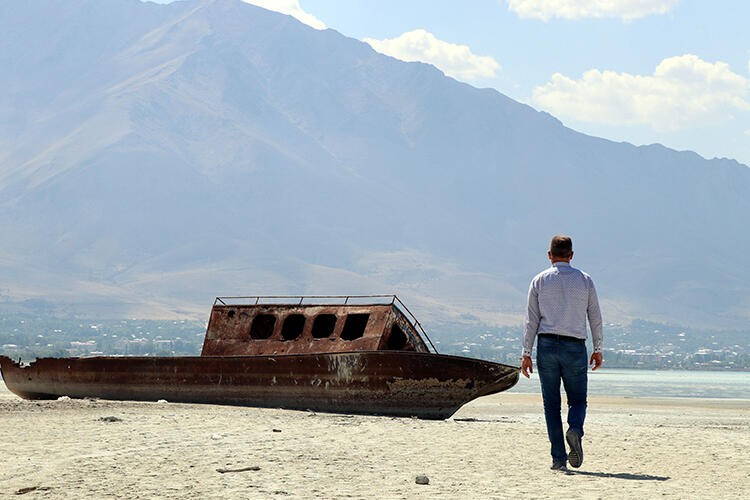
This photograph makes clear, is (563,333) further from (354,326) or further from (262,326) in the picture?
(262,326)

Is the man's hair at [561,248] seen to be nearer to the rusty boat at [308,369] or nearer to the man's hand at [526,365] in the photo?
the man's hand at [526,365]

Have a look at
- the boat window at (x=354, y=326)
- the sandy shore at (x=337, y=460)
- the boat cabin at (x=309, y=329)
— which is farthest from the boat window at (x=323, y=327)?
the sandy shore at (x=337, y=460)

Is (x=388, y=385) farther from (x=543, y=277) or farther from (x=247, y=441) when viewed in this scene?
(x=543, y=277)

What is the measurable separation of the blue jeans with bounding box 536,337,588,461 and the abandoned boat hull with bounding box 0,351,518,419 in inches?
427

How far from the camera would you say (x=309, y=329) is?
1009 inches

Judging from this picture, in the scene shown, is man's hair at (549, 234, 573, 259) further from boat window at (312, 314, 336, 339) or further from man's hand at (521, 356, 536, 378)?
boat window at (312, 314, 336, 339)

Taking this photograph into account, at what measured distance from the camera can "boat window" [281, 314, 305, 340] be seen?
26.4 metres

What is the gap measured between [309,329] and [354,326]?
1026mm

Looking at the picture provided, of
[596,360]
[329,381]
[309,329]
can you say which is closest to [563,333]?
[596,360]

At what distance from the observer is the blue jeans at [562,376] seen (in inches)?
456

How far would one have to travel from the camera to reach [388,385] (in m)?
23.0

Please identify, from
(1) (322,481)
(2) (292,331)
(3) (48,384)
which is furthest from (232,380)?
(1) (322,481)

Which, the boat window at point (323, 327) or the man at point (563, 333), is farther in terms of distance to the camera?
the boat window at point (323, 327)

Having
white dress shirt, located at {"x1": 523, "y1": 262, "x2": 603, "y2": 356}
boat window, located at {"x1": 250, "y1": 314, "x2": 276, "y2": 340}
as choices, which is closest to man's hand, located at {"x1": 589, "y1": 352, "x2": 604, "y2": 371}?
white dress shirt, located at {"x1": 523, "y1": 262, "x2": 603, "y2": 356}
